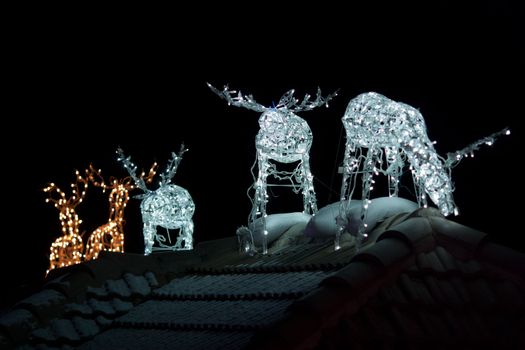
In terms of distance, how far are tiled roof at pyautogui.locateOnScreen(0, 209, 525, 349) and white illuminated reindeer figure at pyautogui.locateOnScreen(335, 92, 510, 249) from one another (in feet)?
1.26

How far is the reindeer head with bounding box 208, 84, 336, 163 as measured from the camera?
7.82 metres

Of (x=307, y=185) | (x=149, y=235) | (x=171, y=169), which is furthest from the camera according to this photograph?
(x=171, y=169)

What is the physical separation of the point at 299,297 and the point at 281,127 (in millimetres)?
2156

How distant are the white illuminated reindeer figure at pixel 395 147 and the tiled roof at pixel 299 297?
38 centimetres

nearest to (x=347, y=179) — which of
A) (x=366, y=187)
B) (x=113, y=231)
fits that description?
(x=366, y=187)

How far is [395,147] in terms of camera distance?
688cm

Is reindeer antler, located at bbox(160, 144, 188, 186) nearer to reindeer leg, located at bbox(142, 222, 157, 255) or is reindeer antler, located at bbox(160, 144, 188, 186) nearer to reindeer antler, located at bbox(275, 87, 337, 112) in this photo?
reindeer leg, located at bbox(142, 222, 157, 255)

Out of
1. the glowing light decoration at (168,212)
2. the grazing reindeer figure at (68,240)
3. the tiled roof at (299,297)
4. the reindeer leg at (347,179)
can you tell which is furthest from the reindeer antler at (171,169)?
the reindeer leg at (347,179)

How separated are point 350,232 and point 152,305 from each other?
2.00 m

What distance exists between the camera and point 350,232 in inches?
270

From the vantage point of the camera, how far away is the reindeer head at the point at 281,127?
25.6 feet

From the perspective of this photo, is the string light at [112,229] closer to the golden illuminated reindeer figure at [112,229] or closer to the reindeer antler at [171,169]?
the golden illuminated reindeer figure at [112,229]

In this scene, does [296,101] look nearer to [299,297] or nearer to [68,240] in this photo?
[299,297]

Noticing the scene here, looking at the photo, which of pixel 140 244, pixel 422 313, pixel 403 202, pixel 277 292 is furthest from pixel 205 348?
pixel 140 244
